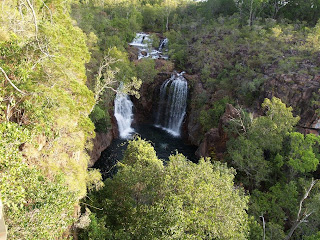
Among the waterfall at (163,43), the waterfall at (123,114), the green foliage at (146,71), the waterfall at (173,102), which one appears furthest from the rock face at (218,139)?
the waterfall at (163,43)

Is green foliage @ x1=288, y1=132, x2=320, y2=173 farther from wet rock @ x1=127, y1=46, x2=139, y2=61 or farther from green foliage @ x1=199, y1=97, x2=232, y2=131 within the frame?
wet rock @ x1=127, y1=46, x2=139, y2=61

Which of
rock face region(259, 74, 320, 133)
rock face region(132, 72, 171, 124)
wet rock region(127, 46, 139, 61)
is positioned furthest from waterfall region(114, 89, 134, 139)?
rock face region(259, 74, 320, 133)

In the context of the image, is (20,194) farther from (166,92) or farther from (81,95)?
(166,92)

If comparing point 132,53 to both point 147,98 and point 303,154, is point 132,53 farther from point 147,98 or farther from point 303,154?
point 303,154

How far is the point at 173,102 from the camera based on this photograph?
3669cm

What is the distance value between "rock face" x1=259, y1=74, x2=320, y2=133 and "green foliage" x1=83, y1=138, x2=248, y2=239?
1720cm

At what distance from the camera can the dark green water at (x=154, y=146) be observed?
26.2 metres

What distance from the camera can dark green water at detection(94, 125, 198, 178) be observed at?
26172 millimetres

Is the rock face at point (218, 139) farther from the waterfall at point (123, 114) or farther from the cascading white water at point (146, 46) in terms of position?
the cascading white water at point (146, 46)

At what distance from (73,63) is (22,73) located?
229 inches

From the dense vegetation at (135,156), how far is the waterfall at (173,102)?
2.45 meters

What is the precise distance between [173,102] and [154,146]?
9.46 m

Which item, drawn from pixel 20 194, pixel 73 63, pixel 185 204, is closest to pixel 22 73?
pixel 20 194

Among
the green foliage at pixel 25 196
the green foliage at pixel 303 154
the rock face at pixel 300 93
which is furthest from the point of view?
the rock face at pixel 300 93
